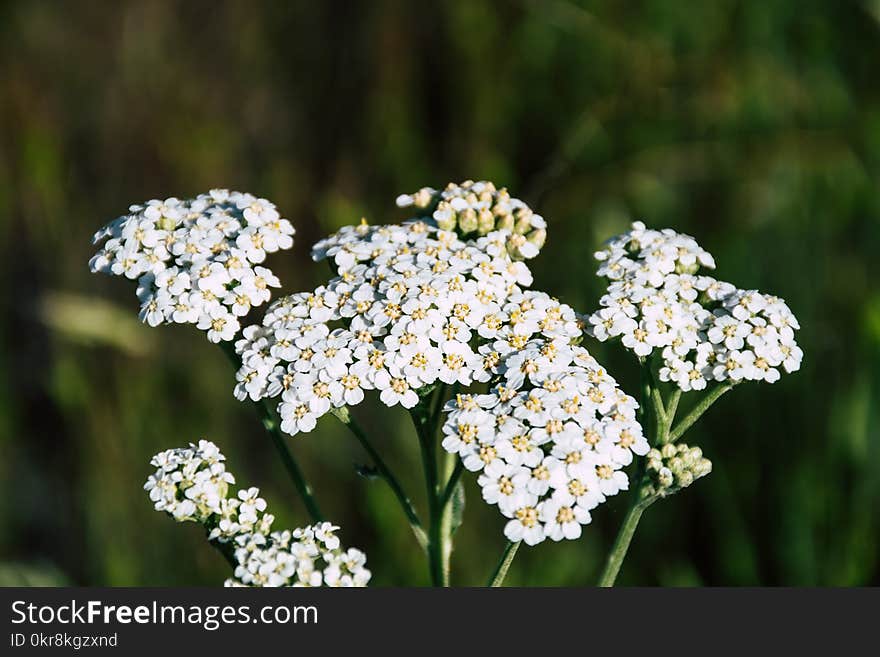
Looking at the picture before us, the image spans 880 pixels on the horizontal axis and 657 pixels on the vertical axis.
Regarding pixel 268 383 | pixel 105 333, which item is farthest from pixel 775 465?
pixel 105 333

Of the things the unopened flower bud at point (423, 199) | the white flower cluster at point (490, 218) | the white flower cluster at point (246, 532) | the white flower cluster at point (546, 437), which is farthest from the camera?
the unopened flower bud at point (423, 199)

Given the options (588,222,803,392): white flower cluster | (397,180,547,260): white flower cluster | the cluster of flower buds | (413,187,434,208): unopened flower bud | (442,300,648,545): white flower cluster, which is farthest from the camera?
(413,187,434,208): unopened flower bud

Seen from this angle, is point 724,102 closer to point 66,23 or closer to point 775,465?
point 775,465

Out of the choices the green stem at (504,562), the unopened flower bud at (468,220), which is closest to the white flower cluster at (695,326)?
the unopened flower bud at (468,220)

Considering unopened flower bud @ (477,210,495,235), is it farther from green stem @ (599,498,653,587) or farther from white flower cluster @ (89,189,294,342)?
green stem @ (599,498,653,587)

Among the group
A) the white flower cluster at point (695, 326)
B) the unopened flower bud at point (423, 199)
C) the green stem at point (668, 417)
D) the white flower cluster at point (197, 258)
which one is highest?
the unopened flower bud at point (423, 199)

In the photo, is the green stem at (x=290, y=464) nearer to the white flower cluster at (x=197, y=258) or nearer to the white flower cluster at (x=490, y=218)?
the white flower cluster at (x=197, y=258)

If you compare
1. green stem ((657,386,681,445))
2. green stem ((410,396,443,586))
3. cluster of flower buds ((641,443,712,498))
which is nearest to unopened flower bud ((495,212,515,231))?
green stem ((410,396,443,586))
